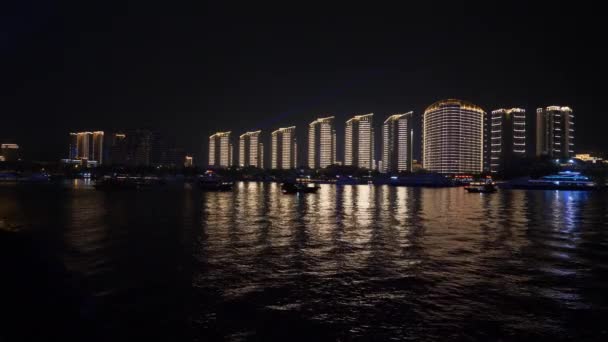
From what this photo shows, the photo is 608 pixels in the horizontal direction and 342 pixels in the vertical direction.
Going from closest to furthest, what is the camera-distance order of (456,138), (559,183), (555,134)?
(559,183) < (555,134) < (456,138)

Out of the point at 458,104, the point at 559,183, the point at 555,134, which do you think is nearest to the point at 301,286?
the point at 559,183

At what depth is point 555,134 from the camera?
158000 mm

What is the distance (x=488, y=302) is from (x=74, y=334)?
7819mm

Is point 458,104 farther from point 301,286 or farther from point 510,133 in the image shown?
point 301,286

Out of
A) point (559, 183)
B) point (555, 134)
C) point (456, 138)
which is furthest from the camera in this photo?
point (456, 138)

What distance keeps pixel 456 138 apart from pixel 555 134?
3643cm

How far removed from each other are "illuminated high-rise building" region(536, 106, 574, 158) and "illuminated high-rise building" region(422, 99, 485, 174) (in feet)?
100

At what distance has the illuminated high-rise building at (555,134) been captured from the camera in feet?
514

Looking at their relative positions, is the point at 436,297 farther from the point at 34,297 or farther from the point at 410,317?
the point at 34,297

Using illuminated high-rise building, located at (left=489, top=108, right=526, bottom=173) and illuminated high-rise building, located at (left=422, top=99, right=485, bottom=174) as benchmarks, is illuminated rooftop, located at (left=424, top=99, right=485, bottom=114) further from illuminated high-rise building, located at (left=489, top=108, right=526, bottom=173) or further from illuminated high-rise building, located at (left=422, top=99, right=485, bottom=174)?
illuminated high-rise building, located at (left=489, top=108, right=526, bottom=173)

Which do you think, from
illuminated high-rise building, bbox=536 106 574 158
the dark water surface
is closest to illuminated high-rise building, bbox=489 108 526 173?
illuminated high-rise building, bbox=536 106 574 158

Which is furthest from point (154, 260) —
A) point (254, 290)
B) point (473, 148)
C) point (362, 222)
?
point (473, 148)

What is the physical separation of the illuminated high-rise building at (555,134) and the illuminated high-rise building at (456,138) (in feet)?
100

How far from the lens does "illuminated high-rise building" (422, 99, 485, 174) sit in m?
183
